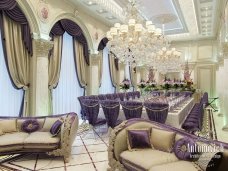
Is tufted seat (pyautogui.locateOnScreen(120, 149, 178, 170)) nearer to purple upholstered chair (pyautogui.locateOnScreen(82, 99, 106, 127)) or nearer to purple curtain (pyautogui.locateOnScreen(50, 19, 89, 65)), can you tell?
purple upholstered chair (pyautogui.locateOnScreen(82, 99, 106, 127))

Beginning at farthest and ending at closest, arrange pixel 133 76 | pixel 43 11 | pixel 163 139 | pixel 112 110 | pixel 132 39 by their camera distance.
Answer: pixel 133 76
pixel 43 11
pixel 132 39
pixel 112 110
pixel 163 139

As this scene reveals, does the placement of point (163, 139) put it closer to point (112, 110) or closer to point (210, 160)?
point (210, 160)

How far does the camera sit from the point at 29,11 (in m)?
5.91

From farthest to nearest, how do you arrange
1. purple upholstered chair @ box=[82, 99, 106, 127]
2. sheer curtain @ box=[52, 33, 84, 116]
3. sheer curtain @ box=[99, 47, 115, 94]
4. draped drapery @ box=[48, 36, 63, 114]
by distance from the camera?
sheer curtain @ box=[99, 47, 115, 94], sheer curtain @ box=[52, 33, 84, 116], draped drapery @ box=[48, 36, 63, 114], purple upholstered chair @ box=[82, 99, 106, 127]

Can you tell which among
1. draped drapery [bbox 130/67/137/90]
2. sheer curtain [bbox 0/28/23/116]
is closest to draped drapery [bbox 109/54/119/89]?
draped drapery [bbox 130/67/137/90]

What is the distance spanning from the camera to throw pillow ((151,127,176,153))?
309cm

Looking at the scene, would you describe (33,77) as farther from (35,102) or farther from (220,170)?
(220,170)

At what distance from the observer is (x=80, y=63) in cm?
850

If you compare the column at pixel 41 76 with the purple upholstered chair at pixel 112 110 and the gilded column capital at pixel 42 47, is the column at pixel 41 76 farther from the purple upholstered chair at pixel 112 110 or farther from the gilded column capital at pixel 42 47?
the purple upholstered chair at pixel 112 110

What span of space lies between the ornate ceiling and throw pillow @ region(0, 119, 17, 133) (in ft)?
13.9

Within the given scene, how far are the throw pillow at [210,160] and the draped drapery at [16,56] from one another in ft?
16.2

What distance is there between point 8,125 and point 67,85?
12.2 feet

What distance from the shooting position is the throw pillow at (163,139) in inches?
121

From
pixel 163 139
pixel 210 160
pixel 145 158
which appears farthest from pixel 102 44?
pixel 210 160
